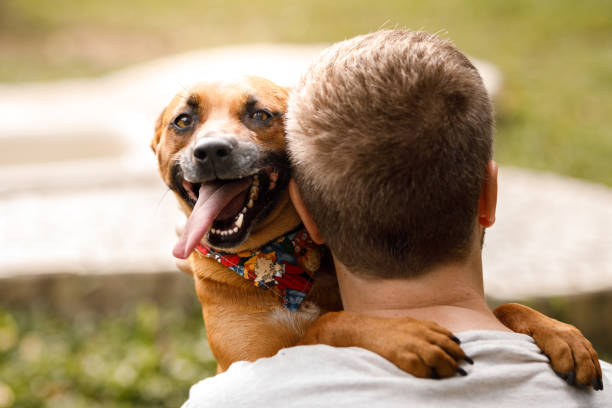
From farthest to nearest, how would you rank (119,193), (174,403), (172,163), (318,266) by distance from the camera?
1. (119,193)
2. (174,403)
3. (172,163)
4. (318,266)

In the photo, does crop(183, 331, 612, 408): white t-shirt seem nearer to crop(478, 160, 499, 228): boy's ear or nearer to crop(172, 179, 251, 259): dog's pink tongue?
crop(478, 160, 499, 228): boy's ear

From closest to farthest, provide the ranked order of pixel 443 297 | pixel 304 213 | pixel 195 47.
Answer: pixel 443 297, pixel 304 213, pixel 195 47

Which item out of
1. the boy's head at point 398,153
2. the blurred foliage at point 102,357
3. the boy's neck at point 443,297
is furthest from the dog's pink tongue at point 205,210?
the blurred foliage at point 102,357

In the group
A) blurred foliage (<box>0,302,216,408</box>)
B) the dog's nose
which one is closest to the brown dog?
the dog's nose

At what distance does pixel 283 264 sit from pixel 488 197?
0.80 metres

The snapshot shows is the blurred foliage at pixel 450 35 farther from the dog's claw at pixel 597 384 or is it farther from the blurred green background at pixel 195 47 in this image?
the dog's claw at pixel 597 384

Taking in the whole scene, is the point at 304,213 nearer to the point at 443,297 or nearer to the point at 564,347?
the point at 443,297

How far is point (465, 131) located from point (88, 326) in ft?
12.9

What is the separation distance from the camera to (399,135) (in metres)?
1.46

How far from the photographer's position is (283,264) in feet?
7.13

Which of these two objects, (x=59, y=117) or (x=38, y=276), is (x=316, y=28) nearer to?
(x=59, y=117)

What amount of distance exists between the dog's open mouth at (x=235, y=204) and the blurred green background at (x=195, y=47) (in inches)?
87.8

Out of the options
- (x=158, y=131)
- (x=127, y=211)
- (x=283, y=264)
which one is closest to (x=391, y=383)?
(x=283, y=264)

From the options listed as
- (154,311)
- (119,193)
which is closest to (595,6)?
(119,193)
